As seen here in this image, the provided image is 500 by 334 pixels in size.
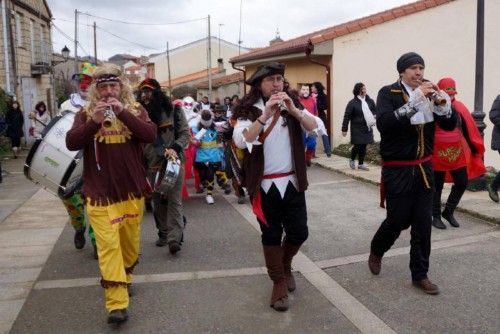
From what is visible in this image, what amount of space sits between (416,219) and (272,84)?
5.27 feet

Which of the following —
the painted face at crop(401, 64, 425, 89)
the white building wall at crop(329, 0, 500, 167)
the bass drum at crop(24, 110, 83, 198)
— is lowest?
the bass drum at crop(24, 110, 83, 198)

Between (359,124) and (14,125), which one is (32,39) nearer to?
(14,125)

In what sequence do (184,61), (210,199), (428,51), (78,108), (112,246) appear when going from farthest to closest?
(184,61), (428,51), (210,199), (78,108), (112,246)

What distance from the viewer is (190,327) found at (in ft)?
12.2

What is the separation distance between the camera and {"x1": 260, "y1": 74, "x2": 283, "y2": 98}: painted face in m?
3.92

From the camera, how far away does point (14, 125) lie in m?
15.7

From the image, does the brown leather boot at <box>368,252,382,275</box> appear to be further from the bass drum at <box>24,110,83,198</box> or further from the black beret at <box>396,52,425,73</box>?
the bass drum at <box>24,110,83,198</box>

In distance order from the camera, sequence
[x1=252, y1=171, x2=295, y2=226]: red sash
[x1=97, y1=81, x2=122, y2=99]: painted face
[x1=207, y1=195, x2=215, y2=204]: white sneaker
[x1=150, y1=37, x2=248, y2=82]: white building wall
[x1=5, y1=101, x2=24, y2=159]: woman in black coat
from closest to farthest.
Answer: [x1=97, y1=81, x2=122, y2=99]: painted face, [x1=252, y1=171, x2=295, y2=226]: red sash, [x1=207, y1=195, x2=215, y2=204]: white sneaker, [x1=5, y1=101, x2=24, y2=159]: woman in black coat, [x1=150, y1=37, x2=248, y2=82]: white building wall

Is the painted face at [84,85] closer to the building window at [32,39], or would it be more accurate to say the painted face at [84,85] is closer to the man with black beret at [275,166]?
the man with black beret at [275,166]

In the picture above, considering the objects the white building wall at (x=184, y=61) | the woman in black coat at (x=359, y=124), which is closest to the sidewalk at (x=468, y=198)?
the woman in black coat at (x=359, y=124)

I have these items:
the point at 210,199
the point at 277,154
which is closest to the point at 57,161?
the point at 277,154

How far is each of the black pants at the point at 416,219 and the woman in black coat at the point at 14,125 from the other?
551 inches

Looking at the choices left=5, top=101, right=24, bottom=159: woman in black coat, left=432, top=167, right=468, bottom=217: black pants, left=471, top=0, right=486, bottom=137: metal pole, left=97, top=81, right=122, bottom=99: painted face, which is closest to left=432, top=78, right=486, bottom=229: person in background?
left=432, top=167, right=468, bottom=217: black pants

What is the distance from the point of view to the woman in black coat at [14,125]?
15.6 metres
